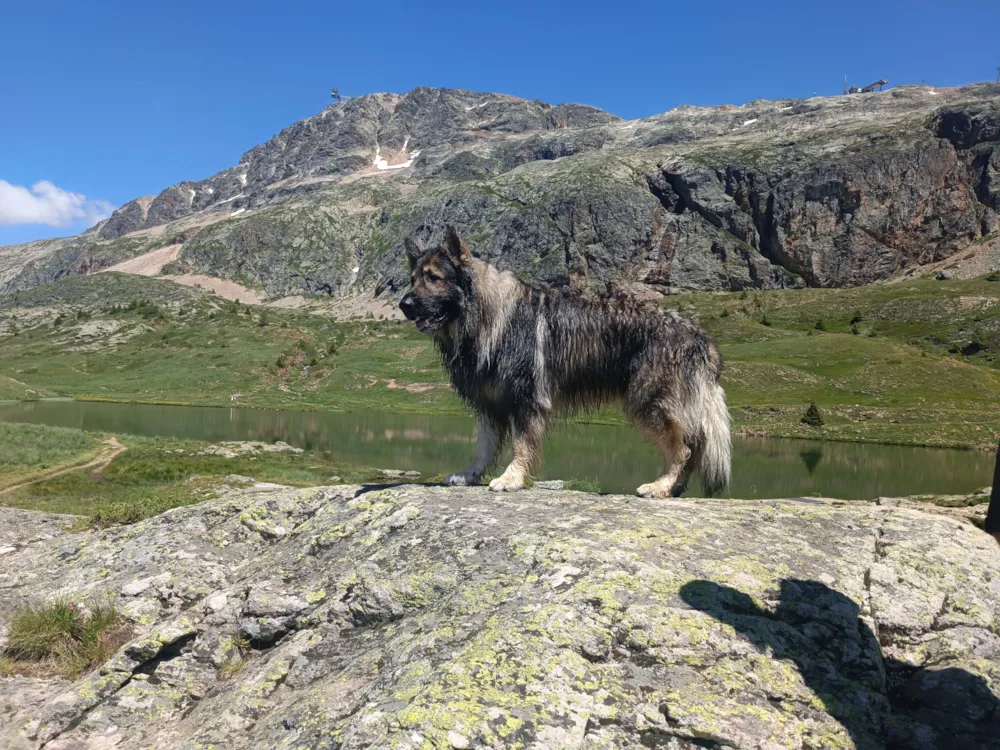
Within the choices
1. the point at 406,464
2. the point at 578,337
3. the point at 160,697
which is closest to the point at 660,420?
the point at 578,337

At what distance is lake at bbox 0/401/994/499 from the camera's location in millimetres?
39531

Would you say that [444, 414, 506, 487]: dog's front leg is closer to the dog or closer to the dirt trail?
the dog

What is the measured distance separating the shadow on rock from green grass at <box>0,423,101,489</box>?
36.7 m

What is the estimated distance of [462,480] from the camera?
29.3 feet

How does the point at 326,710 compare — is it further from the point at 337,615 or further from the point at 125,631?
the point at 125,631

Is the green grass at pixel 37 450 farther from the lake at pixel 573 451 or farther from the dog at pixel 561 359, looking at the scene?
the dog at pixel 561 359

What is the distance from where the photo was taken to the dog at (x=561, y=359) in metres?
8.42

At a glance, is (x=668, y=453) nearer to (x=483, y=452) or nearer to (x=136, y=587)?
(x=483, y=452)

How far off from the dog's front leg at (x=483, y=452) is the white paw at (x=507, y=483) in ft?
2.55

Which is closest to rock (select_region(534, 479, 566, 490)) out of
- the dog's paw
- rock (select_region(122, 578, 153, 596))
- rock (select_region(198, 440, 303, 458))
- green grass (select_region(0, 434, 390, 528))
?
the dog's paw

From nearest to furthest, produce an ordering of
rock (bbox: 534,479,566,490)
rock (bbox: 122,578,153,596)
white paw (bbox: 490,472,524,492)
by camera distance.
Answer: rock (bbox: 122,578,153,596), white paw (bbox: 490,472,524,492), rock (bbox: 534,479,566,490)

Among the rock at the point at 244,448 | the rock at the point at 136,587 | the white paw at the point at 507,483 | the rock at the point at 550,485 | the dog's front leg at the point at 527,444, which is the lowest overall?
the rock at the point at 244,448

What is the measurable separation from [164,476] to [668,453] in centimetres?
3572

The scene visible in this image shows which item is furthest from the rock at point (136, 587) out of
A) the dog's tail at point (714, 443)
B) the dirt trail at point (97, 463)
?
the dirt trail at point (97, 463)
